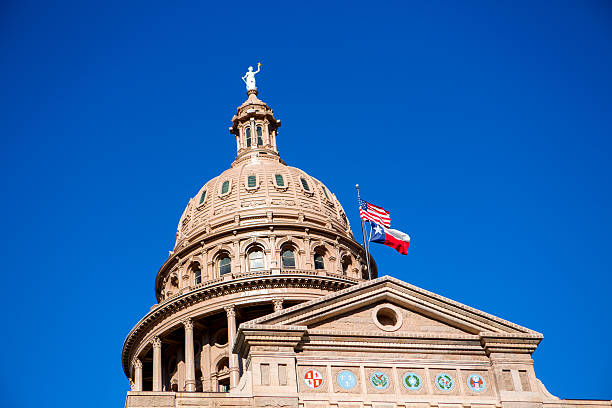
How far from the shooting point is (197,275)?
68688 millimetres

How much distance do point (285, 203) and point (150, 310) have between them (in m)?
12.5

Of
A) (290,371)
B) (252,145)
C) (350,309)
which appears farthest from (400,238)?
(252,145)

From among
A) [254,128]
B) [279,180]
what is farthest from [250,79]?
[279,180]

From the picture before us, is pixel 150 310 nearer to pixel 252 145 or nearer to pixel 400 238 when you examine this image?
pixel 252 145

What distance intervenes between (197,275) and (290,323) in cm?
3358

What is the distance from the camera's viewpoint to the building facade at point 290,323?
35062 mm

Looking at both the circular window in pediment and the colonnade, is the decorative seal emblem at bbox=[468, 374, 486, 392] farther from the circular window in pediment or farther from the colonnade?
the colonnade

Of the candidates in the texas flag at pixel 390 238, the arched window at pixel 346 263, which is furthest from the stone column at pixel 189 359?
the texas flag at pixel 390 238

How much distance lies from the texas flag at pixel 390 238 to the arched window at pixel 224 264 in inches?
898

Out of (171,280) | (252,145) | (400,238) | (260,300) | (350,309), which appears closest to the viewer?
(350,309)

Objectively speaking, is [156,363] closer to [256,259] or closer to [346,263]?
[256,259]

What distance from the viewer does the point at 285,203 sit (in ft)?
232

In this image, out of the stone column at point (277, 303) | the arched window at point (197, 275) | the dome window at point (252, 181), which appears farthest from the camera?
the dome window at point (252, 181)

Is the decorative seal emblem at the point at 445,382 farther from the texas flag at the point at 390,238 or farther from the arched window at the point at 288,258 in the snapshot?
the arched window at the point at 288,258
